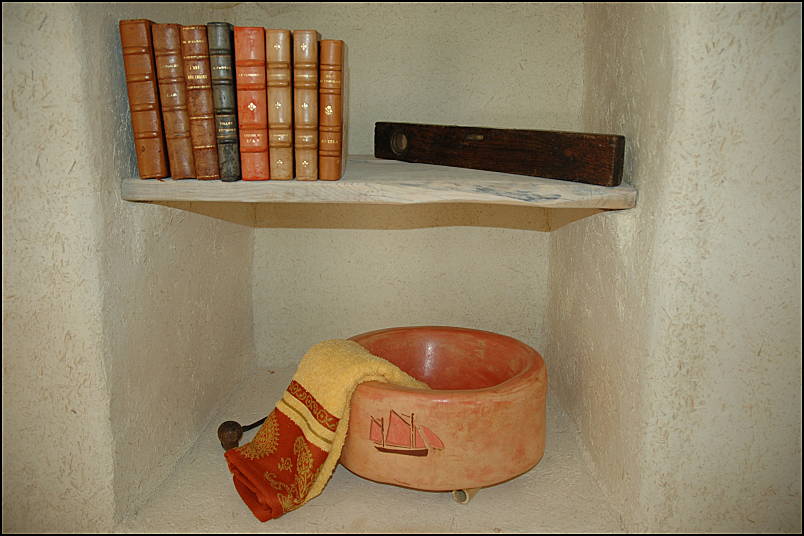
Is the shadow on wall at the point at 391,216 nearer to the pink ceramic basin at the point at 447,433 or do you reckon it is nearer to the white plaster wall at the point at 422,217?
the white plaster wall at the point at 422,217

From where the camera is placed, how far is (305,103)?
42.4 inches

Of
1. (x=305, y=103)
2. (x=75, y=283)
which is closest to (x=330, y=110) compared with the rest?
(x=305, y=103)

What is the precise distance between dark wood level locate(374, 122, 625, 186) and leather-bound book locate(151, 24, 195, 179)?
0.47 meters

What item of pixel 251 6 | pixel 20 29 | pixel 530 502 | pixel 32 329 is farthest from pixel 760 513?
pixel 251 6

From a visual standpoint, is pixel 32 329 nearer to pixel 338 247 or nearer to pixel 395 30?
pixel 338 247

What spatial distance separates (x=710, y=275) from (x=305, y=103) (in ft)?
2.03

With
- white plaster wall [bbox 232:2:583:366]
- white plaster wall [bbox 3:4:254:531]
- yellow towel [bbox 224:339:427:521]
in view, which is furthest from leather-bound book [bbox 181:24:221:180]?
white plaster wall [bbox 232:2:583:366]

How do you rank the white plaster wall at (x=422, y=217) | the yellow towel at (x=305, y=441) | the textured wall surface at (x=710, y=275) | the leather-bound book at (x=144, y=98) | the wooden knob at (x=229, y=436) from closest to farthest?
the textured wall surface at (x=710, y=275) → the leather-bound book at (x=144, y=98) → the yellow towel at (x=305, y=441) → the wooden knob at (x=229, y=436) → the white plaster wall at (x=422, y=217)

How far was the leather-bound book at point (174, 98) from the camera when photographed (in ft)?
3.45

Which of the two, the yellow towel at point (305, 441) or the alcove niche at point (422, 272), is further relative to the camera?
the yellow towel at point (305, 441)

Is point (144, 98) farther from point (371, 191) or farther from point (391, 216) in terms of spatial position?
point (391, 216)

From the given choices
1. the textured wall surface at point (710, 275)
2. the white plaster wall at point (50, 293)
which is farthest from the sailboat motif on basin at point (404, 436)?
the white plaster wall at point (50, 293)

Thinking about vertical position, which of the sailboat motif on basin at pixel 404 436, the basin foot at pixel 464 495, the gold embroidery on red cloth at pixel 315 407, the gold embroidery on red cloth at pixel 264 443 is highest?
the gold embroidery on red cloth at pixel 315 407

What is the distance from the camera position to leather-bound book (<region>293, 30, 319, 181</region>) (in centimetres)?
105
